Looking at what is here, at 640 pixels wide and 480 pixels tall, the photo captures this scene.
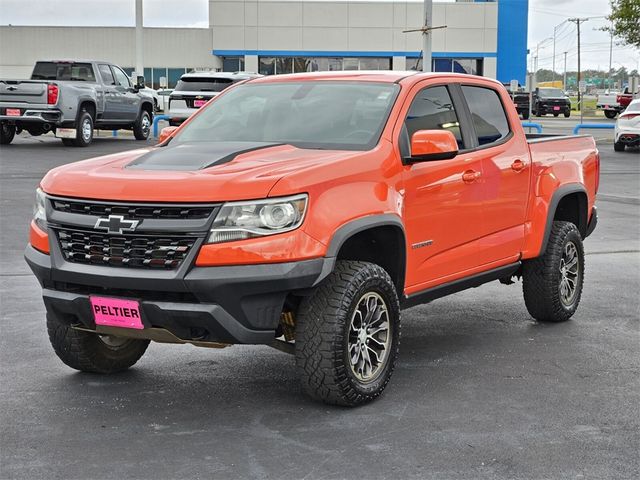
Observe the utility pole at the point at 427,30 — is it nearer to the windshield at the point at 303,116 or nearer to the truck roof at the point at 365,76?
the truck roof at the point at 365,76

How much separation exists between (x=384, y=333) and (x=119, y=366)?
5.50ft

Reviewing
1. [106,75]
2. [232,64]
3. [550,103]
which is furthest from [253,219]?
[232,64]

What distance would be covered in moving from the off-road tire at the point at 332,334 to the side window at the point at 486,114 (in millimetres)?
1896

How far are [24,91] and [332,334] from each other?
19946mm

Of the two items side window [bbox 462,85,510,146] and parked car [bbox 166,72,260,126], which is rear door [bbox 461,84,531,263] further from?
parked car [bbox 166,72,260,126]

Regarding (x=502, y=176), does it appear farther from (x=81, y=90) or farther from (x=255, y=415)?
(x=81, y=90)

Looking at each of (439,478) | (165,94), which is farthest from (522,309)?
(165,94)

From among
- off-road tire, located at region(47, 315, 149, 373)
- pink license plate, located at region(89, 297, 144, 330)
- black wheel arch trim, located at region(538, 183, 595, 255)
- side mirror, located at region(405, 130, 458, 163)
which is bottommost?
off-road tire, located at region(47, 315, 149, 373)

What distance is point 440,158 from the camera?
5.84 metres

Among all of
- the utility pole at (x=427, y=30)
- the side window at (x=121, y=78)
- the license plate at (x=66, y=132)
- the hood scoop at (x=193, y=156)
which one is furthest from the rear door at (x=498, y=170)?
Answer: the utility pole at (x=427, y=30)

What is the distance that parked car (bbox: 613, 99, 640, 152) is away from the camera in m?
26.5

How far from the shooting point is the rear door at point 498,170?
675cm

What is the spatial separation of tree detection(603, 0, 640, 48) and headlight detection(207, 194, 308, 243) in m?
51.5

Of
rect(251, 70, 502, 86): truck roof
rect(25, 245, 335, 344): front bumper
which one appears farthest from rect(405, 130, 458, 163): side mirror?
rect(25, 245, 335, 344): front bumper
